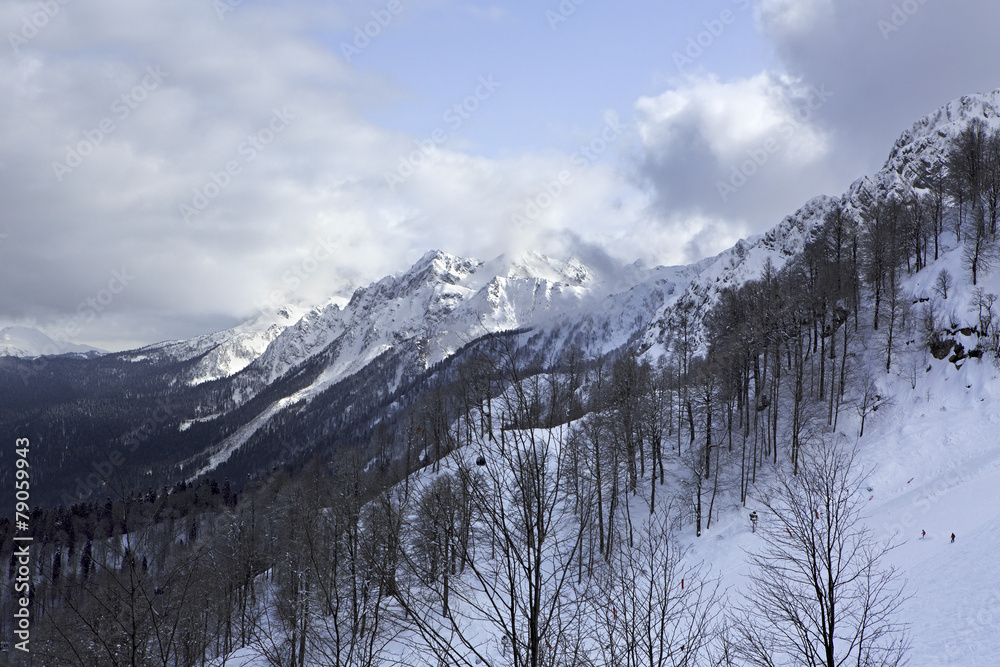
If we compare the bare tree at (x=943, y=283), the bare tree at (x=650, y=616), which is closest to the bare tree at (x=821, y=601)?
the bare tree at (x=650, y=616)

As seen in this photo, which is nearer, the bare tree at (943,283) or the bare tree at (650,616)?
the bare tree at (650,616)

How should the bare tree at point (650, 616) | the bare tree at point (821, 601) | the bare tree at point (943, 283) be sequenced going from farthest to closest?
1. the bare tree at point (943, 283)
2. the bare tree at point (821, 601)
3. the bare tree at point (650, 616)

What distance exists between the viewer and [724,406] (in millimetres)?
49406

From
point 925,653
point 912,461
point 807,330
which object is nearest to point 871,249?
point 807,330

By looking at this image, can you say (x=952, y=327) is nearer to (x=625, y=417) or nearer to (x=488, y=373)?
(x=625, y=417)

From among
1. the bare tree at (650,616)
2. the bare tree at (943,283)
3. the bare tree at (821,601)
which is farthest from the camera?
the bare tree at (943,283)

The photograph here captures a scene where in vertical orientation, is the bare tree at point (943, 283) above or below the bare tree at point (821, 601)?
above

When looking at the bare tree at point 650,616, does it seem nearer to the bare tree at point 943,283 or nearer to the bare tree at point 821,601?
the bare tree at point 821,601

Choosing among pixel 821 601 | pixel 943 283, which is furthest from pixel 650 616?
pixel 943 283

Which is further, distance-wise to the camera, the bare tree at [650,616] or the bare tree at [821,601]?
the bare tree at [821,601]

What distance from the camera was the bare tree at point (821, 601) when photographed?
13203 mm

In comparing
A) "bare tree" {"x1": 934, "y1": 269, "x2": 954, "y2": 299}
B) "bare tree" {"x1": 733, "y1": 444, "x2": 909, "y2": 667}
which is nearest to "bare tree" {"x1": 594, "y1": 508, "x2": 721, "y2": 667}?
"bare tree" {"x1": 733, "y1": 444, "x2": 909, "y2": 667}

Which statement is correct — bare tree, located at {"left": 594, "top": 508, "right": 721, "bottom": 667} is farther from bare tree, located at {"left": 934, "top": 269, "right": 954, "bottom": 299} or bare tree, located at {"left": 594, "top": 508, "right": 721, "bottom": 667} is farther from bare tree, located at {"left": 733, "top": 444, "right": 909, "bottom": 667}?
bare tree, located at {"left": 934, "top": 269, "right": 954, "bottom": 299}

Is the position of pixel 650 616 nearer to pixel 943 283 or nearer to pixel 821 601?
pixel 821 601
